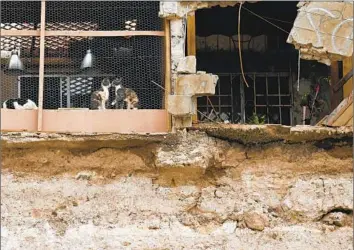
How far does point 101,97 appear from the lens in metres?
12.2

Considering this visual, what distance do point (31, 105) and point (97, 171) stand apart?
1231mm

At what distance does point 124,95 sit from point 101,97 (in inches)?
12.1

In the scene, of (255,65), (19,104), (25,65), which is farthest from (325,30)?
(19,104)

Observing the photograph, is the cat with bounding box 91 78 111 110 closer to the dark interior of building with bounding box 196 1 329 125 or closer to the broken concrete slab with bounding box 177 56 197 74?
the broken concrete slab with bounding box 177 56 197 74

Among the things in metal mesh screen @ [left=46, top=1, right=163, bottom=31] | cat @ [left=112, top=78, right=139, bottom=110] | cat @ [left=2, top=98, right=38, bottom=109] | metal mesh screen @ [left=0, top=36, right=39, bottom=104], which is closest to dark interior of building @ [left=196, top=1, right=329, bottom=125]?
metal mesh screen @ [left=46, top=1, right=163, bottom=31]

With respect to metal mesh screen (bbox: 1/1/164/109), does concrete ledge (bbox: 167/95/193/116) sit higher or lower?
lower

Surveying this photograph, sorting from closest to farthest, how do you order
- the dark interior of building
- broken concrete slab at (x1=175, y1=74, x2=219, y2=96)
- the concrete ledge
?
the concrete ledge < broken concrete slab at (x1=175, y1=74, x2=219, y2=96) < the dark interior of building

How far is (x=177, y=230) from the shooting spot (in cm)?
1202

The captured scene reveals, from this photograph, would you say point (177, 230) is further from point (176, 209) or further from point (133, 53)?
point (133, 53)

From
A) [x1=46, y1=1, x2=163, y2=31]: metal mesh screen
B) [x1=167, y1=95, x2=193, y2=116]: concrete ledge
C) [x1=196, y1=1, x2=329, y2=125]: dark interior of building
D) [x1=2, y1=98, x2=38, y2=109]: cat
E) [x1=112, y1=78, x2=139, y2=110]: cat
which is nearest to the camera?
[x1=167, y1=95, x2=193, y2=116]: concrete ledge

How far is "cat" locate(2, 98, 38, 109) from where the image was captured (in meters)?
12.0

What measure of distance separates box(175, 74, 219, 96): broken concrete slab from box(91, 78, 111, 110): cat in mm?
1037

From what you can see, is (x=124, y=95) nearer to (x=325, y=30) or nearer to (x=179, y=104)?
(x=179, y=104)

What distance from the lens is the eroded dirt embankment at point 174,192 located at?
11961 millimetres
